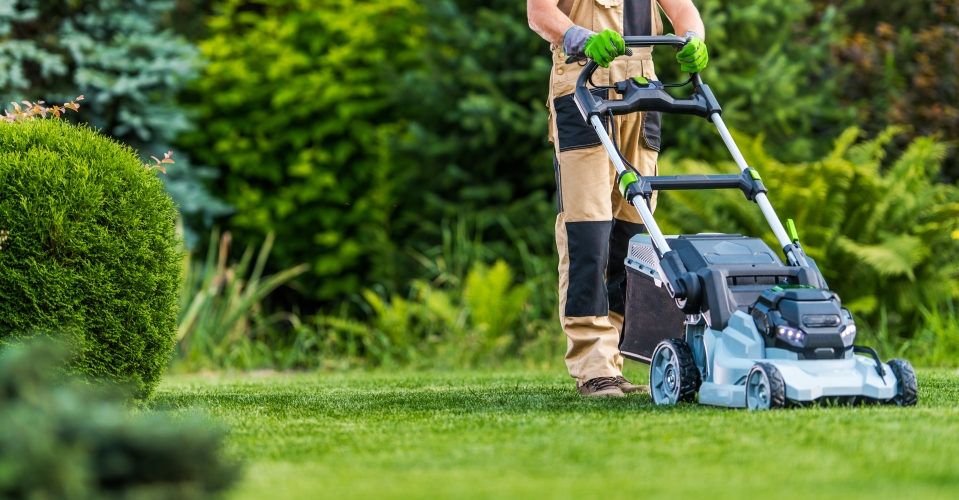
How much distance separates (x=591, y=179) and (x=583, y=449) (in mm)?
1721

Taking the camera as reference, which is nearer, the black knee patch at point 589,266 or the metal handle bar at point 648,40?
the metal handle bar at point 648,40

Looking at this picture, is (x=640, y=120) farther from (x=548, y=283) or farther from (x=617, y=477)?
(x=548, y=283)

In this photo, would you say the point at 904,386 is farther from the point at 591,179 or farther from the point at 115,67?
the point at 115,67

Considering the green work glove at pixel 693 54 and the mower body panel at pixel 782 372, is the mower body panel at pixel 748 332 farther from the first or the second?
the green work glove at pixel 693 54

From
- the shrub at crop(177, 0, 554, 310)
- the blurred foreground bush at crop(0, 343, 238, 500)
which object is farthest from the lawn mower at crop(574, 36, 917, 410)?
the shrub at crop(177, 0, 554, 310)

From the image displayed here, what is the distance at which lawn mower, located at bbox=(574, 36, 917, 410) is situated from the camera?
3303 mm

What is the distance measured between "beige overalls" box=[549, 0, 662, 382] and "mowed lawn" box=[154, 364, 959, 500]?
329mm

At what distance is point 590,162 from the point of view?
4.29 meters

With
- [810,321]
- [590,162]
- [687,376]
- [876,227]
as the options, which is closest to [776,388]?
[810,321]

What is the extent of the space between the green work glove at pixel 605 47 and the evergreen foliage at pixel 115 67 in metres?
5.89

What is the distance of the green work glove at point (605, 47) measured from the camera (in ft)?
Result: 12.7

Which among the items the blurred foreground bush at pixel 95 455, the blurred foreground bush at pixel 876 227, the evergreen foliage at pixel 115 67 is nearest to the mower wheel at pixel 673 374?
the blurred foreground bush at pixel 95 455

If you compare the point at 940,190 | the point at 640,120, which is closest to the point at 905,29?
the point at 940,190

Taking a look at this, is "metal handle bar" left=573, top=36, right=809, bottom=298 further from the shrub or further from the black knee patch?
the shrub
